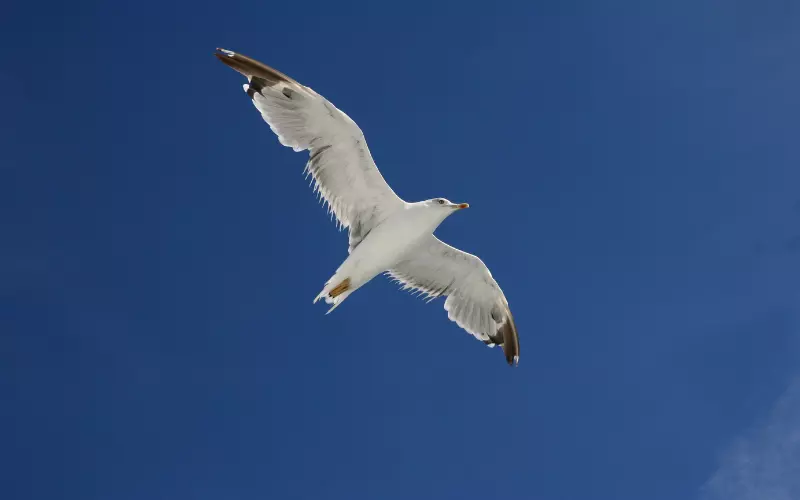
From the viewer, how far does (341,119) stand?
547 inches

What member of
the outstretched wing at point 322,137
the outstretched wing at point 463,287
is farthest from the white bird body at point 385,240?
the outstretched wing at point 463,287

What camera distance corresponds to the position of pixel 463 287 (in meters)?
16.3

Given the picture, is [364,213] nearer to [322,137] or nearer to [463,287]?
[322,137]

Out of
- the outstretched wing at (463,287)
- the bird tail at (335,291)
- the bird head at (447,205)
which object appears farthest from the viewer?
the outstretched wing at (463,287)

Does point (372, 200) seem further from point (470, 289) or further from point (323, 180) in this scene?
point (470, 289)

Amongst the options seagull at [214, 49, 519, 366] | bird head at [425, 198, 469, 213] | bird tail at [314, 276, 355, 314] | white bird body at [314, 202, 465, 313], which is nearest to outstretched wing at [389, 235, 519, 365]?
seagull at [214, 49, 519, 366]

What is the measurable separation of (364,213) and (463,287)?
8.75 ft

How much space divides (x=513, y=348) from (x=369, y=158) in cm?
503

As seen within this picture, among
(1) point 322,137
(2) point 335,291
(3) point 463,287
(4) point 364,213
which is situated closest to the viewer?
(1) point 322,137

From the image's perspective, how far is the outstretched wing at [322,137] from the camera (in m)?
13.8

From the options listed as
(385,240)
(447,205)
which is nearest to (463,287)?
(447,205)

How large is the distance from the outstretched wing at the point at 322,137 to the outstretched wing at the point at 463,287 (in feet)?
4.99

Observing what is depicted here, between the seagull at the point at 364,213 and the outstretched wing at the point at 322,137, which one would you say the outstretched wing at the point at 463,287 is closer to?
the seagull at the point at 364,213

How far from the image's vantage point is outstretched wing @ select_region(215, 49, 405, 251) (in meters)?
13.8
